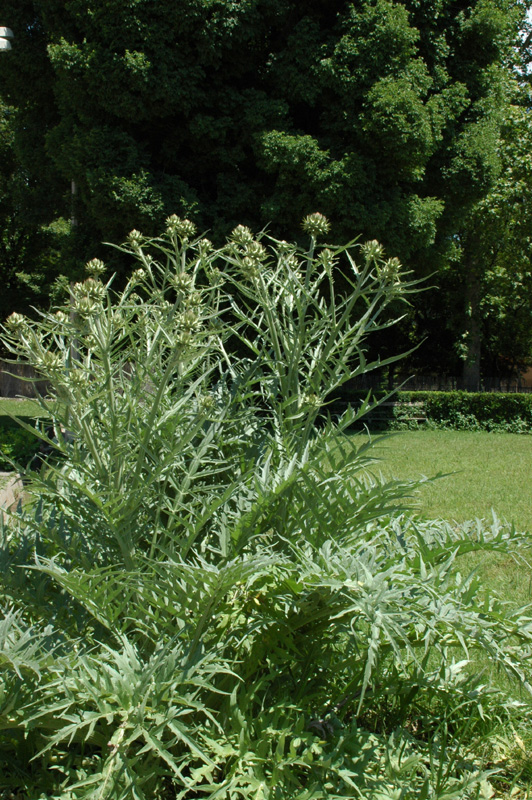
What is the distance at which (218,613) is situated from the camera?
5.52 feet

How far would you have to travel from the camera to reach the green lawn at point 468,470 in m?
6.21

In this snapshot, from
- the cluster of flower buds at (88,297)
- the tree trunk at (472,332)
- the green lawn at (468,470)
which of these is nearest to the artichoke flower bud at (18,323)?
the cluster of flower buds at (88,297)

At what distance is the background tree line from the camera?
37.5 feet

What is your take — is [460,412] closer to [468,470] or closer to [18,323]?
[468,470]

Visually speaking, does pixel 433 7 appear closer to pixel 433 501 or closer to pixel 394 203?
pixel 394 203

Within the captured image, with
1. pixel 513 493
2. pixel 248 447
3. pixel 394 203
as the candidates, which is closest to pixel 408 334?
pixel 394 203

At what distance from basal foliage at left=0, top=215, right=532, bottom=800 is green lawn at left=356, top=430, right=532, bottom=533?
1.11m

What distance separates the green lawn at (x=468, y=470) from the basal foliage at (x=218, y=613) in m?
1.11

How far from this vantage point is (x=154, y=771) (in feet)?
4.91

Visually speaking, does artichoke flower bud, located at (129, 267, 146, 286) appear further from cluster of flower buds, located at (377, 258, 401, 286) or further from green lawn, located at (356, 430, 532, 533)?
green lawn, located at (356, 430, 532, 533)

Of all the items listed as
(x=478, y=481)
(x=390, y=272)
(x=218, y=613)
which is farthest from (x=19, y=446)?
(x=390, y=272)

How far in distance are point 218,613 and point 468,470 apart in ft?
26.7

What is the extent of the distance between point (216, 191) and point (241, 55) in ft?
8.34

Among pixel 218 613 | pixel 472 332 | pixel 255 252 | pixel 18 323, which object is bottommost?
pixel 472 332
